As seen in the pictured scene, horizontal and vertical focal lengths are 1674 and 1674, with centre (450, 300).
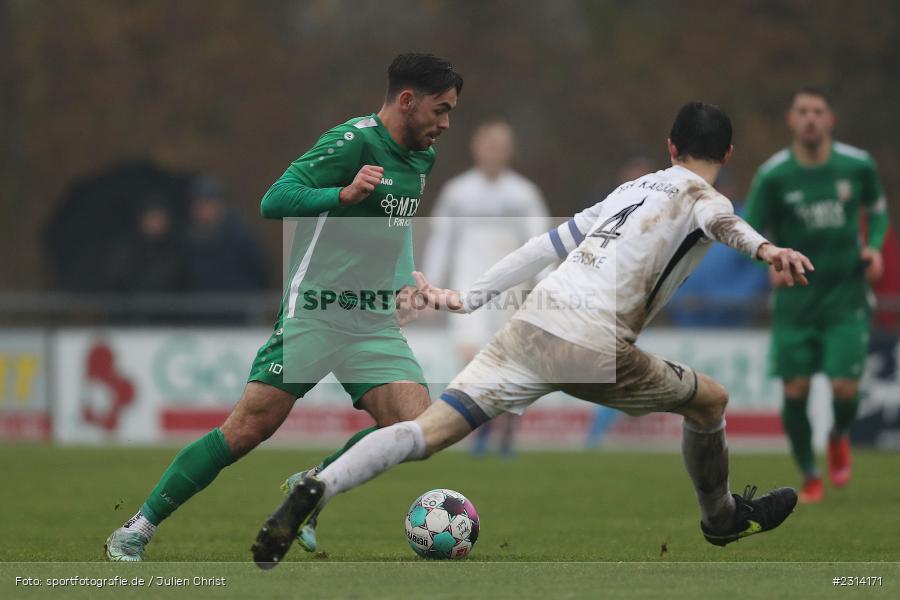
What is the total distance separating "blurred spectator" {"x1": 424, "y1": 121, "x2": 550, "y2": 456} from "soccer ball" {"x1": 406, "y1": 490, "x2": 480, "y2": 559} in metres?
7.08

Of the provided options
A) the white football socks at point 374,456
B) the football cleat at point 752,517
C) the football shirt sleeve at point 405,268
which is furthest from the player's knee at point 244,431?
the football cleat at point 752,517

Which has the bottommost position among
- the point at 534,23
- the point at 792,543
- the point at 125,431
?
the point at 125,431

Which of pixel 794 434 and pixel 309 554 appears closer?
pixel 309 554

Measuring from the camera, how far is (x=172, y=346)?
1767 cm

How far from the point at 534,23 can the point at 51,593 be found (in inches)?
836

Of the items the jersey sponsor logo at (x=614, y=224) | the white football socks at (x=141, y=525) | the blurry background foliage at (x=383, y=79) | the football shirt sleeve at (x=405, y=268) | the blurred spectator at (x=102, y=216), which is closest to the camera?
the jersey sponsor logo at (x=614, y=224)

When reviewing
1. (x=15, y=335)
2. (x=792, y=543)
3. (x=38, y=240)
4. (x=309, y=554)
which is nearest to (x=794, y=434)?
(x=792, y=543)

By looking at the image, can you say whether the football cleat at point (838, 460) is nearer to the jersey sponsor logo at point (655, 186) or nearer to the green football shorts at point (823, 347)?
the green football shorts at point (823, 347)

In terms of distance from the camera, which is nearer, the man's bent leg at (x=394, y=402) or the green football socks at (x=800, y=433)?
the man's bent leg at (x=394, y=402)

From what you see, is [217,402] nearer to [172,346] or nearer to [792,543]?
[172,346]

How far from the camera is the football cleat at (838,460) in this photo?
38.3 feet

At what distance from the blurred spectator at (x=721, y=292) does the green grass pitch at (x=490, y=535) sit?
269 cm

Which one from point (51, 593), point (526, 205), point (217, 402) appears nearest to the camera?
point (51, 593)

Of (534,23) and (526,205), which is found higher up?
(534,23)
